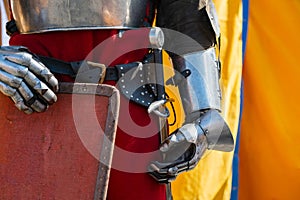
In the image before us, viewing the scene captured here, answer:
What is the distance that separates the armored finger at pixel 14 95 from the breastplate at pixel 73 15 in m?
0.24

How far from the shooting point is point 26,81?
4.99 ft

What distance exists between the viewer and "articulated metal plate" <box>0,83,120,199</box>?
1.48 meters

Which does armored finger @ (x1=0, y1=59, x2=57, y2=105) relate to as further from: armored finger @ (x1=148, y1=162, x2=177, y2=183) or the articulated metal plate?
armored finger @ (x1=148, y1=162, x2=177, y2=183)

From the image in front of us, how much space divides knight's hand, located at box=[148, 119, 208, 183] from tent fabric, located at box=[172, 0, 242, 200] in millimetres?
965

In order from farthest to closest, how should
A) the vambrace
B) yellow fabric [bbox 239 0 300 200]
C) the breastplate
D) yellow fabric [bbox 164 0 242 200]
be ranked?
yellow fabric [bbox 239 0 300 200] < yellow fabric [bbox 164 0 242 200] < the vambrace < the breastplate

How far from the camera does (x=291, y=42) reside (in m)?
2.85

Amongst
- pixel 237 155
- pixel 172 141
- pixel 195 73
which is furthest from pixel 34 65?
pixel 237 155

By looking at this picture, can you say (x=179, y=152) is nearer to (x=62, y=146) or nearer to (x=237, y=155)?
(x=62, y=146)

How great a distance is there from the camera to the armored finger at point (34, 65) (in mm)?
1522

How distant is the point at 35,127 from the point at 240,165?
5.03ft

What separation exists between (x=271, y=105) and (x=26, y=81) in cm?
157

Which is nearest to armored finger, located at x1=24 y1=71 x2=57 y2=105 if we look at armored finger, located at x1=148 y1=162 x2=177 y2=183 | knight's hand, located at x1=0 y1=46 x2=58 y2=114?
knight's hand, located at x1=0 y1=46 x2=58 y2=114

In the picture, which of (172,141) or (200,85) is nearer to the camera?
→ (172,141)

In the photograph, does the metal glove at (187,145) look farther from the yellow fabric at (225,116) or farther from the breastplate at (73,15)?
the yellow fabric at (225,116)
